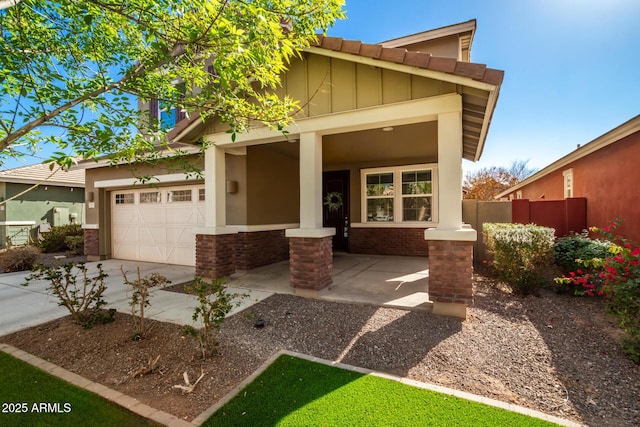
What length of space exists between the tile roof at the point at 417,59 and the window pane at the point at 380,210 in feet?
19.0

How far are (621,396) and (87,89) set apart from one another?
6225 mm

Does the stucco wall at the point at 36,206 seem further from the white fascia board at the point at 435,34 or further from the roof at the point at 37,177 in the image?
the white fascia board at the point at 435,34

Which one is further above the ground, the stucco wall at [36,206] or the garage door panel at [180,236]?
the stucco wall at [36,206]

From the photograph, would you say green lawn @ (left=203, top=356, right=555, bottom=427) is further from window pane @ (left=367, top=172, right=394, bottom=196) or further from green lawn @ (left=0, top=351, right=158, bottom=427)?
window pane @ (left=367, top=172, right=394, bottom=196)

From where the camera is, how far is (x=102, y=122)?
137 inches

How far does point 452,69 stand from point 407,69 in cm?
65

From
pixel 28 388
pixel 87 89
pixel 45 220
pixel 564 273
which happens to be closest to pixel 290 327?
pixel 28 388

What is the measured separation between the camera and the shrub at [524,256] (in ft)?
16.7

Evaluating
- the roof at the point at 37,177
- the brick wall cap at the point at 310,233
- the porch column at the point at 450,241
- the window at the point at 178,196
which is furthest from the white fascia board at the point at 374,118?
the roof at the point at 37,177

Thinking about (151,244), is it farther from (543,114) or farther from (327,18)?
(543,114)

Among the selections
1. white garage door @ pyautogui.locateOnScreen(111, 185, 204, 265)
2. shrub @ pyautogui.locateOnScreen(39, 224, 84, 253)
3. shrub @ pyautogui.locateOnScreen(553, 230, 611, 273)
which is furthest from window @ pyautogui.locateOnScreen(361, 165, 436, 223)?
shrub @ pyautogui.locateOnScreen(39, 224, 84, 253)

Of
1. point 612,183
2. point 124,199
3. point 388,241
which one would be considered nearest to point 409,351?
point 388,241

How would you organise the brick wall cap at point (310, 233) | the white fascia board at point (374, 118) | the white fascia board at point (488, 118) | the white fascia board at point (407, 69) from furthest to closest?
the brick wall cap at point (310, 233), the white fascia board at point (374, 118), the white fascia board at point (488, 118), the white fascia board at point (407, 69)

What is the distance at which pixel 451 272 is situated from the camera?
4.13 metres
